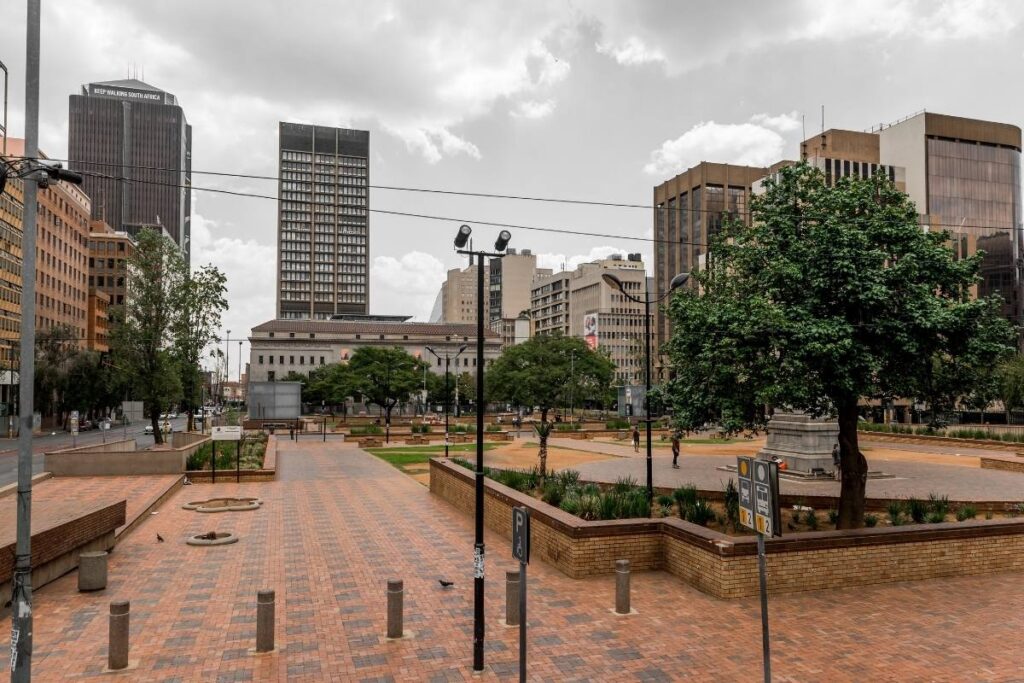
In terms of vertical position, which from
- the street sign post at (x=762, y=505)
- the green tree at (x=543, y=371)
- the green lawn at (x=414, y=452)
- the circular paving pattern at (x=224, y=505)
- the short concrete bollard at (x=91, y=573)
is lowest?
the green lawn at (x=414, y=452)

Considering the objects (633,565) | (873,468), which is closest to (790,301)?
(633,565)

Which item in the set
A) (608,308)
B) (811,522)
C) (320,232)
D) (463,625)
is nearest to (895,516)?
(811,522)

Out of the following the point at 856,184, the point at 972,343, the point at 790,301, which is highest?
the point at 856,184

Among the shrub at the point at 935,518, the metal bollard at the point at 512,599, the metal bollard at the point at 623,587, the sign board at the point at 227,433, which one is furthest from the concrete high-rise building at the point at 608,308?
the metal bollard at the point at 512,599

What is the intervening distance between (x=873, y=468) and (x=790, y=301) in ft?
67.0

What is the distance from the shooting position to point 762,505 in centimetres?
743

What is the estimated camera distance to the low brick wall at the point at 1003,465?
98.7ft

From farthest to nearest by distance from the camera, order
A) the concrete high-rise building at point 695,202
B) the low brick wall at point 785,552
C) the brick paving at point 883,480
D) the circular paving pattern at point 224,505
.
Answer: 1. the concrete high-rise building at point 695,202
2. the brick paving at point 883,480
3. the circular paving pattern at point 224,505
4. the low brick wall at point 785,552

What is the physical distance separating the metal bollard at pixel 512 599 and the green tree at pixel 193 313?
29572 mm

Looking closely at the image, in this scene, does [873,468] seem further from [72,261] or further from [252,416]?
[72,261]

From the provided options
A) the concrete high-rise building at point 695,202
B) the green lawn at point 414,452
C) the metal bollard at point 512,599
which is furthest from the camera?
the concrete high-rise building at point 695,202

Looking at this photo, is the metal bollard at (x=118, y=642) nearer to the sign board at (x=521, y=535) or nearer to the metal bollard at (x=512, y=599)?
the sign board at (x=521, y=535)

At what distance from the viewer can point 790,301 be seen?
1332 centimetres

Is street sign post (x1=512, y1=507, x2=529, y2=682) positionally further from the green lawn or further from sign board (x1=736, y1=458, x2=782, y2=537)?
the green lawn
